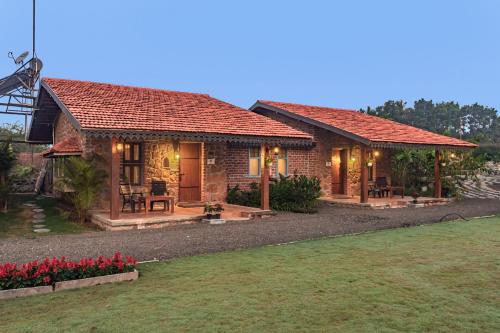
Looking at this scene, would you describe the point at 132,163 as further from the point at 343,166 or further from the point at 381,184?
the point at 381,184

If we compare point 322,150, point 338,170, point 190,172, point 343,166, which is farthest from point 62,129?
point 343,166

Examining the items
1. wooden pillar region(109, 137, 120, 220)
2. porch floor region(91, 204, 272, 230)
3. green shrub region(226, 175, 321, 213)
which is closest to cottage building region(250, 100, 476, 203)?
green shrub region(226, 175, 321, 213)

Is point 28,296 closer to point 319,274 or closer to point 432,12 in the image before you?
point 319,274

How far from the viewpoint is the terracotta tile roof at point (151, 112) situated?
37.9 feet

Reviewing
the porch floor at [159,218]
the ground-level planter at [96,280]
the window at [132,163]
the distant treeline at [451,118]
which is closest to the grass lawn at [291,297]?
the ground-level planter at [96,280]

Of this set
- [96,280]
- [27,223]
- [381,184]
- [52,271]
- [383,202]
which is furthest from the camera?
[381,184]

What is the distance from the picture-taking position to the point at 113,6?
19988 centimetres

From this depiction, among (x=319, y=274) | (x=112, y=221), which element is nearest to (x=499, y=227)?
(x=319, y=274)

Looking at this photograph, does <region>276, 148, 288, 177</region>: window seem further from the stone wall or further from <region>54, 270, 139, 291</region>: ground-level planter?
<region>54, 270, 139, 291</region>: ground-level planter

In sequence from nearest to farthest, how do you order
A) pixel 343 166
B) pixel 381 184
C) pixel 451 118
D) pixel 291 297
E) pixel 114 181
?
1. pixel 291 297
2. pixel 114 181
3. pixel 381 184
4. pixel 343 166
5. pixel 451 118

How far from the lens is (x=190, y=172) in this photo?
14977mm

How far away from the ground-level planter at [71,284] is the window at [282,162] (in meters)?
12.2

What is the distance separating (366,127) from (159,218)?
9.88m

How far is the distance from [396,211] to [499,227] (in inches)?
160
